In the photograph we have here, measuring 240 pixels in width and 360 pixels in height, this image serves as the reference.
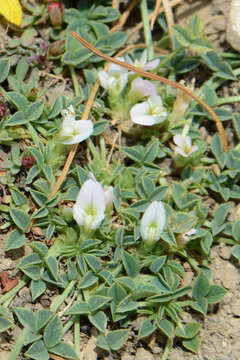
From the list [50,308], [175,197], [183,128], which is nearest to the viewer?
[50,308]

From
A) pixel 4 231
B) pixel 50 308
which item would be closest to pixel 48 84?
pixel 4 231

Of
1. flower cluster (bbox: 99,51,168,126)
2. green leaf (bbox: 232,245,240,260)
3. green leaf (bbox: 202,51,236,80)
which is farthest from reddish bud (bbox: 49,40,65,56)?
green leaf (bbox: 232,245,240,260)

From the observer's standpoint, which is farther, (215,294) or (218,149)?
(218,149)

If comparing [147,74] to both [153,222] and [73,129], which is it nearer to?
[73,129]

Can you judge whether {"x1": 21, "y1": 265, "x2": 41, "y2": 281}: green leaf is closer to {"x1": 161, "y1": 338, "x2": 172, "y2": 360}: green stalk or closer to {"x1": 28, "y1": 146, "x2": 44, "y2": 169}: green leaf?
{"x1": 28, "y1": 146, "x2": 44, "y2": 169}: green leaf

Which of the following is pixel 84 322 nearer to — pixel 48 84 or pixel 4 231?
pixel 4 231

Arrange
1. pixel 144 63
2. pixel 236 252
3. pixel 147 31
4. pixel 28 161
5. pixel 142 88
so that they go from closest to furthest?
pixel 28 161 < pixel 236 252 < pixel 142 88 < pixel 144 63 < pixel 147 31

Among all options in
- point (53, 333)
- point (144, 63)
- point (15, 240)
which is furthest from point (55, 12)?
point (53, 333)
